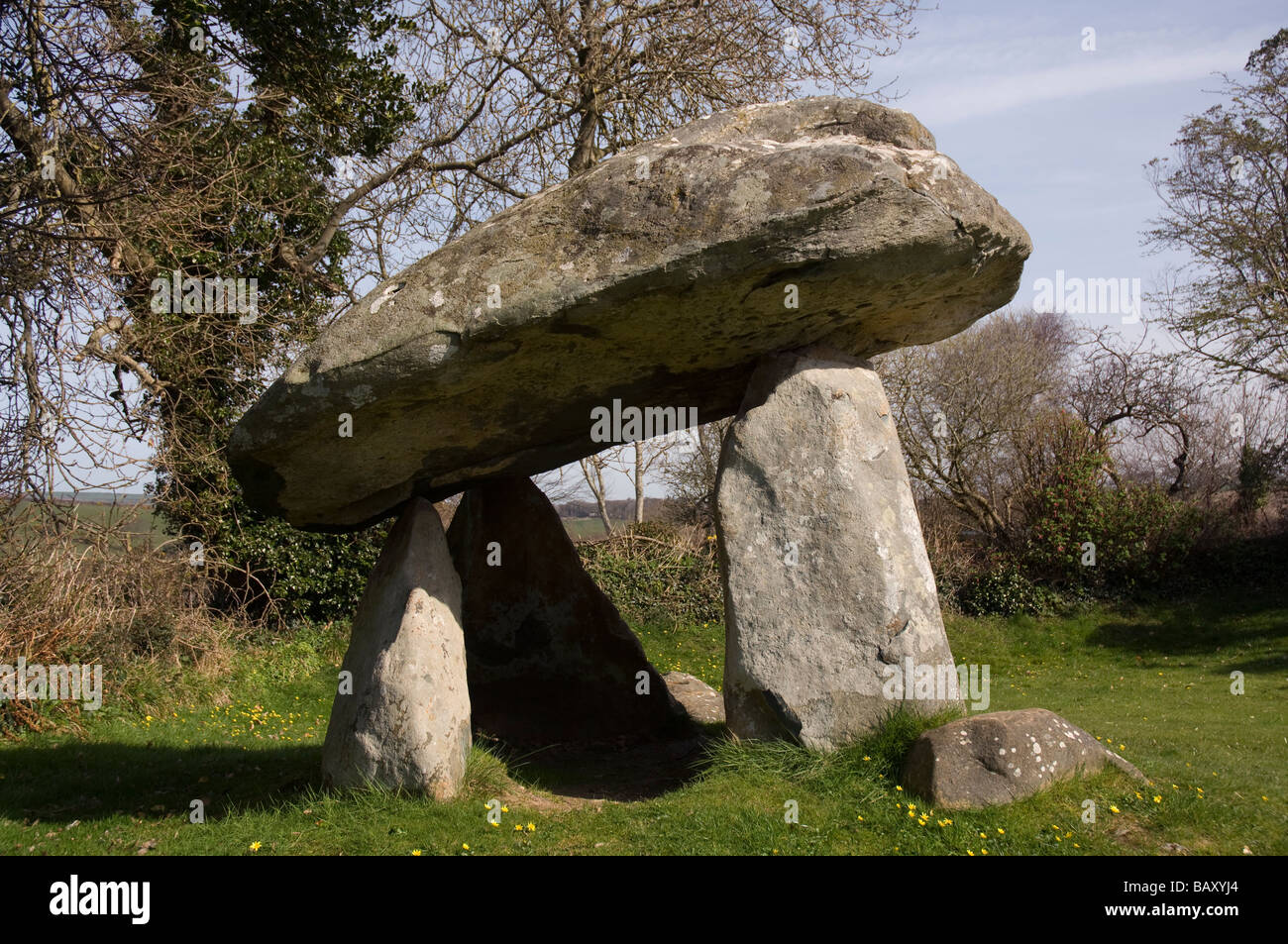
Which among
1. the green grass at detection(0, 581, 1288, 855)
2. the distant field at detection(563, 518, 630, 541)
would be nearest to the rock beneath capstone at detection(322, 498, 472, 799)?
the green grass at detection(0, 581, 1288, 855)

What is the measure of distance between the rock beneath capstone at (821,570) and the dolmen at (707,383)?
1 centimetres

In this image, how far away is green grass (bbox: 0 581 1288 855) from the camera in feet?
18.8

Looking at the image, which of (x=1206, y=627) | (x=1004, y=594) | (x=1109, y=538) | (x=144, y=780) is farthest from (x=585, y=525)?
(x=144, y=780)

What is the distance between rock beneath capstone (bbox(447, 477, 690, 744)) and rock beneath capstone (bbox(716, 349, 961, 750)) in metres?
2.89

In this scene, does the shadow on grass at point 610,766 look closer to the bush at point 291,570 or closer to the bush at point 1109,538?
the bush at point 291,570

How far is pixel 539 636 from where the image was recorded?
970 cm

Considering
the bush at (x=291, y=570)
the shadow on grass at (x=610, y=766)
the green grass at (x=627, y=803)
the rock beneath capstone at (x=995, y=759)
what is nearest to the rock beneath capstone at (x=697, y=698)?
the shadow on grass at (x=610, y=766)

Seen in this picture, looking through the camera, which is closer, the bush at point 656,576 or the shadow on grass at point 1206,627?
the shadow on grass at point 1206,627

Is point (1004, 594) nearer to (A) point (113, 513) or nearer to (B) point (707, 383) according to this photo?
(B) point (707, 383)

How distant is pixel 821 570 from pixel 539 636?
12.7ft

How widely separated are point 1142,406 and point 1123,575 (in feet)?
16.8

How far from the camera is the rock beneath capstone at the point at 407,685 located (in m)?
6.82

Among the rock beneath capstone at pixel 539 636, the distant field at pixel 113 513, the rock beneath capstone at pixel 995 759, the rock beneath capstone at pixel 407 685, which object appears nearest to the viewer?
the rock beneath capstone at pixel 995 759

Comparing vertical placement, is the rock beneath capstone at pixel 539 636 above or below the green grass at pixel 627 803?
above
